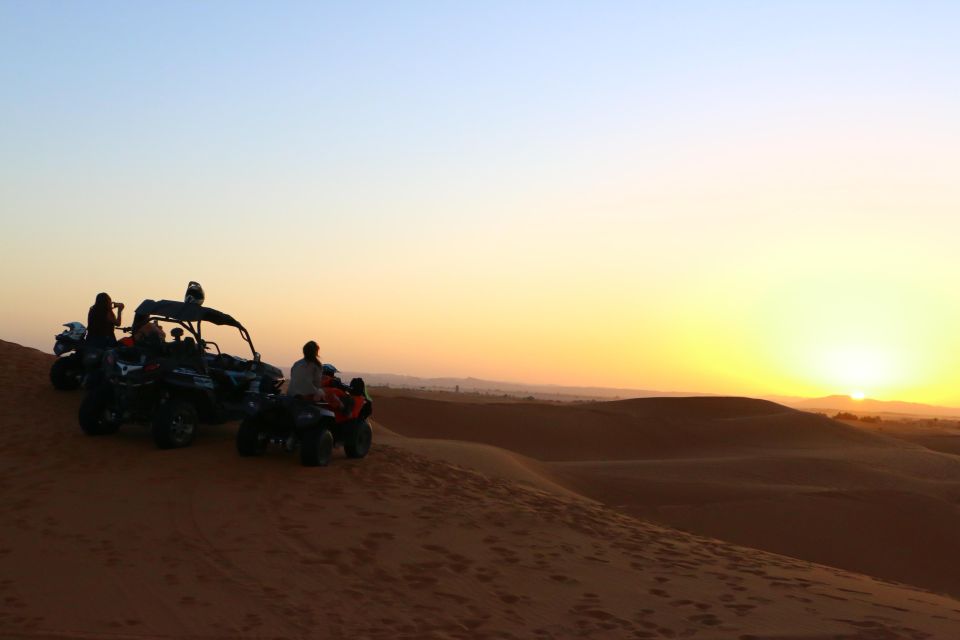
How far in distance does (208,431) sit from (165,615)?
7.89 m

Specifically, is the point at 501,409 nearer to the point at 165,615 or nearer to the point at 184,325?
the point at 184,325

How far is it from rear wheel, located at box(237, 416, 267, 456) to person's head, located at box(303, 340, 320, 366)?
1.15 meters

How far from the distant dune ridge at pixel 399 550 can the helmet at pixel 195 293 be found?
7.34 feet

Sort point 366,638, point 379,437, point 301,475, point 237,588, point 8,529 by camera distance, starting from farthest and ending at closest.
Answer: point 379,437
point 301,475
point 8,529
point 237,588
point 366,638

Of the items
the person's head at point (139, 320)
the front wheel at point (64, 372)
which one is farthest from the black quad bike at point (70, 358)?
the person's head at point (139, 320)

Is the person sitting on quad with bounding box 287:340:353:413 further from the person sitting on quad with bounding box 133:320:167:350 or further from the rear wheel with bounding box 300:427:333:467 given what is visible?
the person sitting on quad with bounding box 133:320:167:350

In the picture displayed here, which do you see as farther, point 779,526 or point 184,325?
point 779,526

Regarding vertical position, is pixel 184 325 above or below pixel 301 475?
above

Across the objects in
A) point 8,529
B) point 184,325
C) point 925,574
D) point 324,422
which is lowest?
point 925,574

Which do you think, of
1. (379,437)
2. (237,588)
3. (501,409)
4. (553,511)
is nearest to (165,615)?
(237,588)

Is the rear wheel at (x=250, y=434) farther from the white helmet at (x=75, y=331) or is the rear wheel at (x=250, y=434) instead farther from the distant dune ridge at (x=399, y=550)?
the white helmet at (x=75, y=331)

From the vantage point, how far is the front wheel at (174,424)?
11914 mm

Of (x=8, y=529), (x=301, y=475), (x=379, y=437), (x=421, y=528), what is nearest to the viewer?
(x=8, y=529)

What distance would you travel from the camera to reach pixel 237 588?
7195mm
